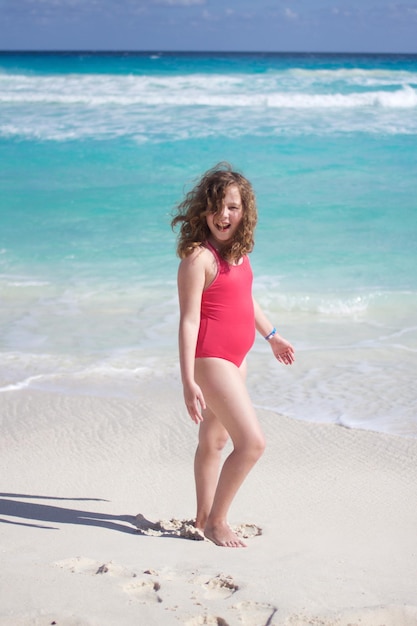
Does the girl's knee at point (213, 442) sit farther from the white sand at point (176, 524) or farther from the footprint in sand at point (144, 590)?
the footprint in sand at point (144, 590)

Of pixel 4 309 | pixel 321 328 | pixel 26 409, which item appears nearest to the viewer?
pixel 26 409

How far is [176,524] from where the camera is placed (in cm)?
310

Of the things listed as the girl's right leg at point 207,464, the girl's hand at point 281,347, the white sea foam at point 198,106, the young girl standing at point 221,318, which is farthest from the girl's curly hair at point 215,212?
the white sea foam at point 198,106

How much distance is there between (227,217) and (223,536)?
1.21 meters

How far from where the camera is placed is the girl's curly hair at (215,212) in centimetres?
290

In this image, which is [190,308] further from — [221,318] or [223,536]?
[223,536]

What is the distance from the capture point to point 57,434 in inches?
160

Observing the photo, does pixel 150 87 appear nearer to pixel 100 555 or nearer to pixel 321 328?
pixel 321 328

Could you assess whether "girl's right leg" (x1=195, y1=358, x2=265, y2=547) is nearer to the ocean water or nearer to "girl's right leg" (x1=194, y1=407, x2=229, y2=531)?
"girl's right leg" (x1=194, y1=407, x2=229, y2=531)

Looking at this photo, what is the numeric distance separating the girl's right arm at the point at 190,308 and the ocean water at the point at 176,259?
1.63 m

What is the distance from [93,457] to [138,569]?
51.0 inches

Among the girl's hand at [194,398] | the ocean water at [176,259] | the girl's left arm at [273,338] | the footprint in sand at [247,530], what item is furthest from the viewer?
the ocean water at [176,259]

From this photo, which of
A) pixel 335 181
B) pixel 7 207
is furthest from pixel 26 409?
pixel 335 181

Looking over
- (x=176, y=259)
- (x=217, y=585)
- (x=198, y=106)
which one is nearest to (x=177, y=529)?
(x=217, y=585)
